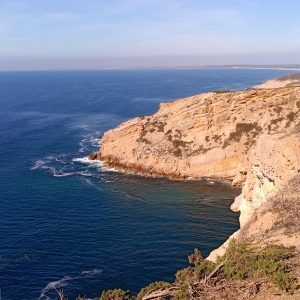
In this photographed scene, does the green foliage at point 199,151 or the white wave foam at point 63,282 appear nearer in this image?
the white wave foam at point 63,282

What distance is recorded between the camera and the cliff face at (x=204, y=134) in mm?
68438

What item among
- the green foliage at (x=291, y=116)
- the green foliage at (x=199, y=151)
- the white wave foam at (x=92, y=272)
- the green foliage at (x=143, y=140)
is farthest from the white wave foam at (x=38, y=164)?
the green foliage at (x=291, y=116)

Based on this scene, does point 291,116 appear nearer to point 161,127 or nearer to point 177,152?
point 177,152

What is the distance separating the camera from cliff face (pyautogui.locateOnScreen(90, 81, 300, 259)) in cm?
6844

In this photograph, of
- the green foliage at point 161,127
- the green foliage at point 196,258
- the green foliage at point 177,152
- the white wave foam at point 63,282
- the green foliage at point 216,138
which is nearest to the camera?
the green foliage at point 196,258

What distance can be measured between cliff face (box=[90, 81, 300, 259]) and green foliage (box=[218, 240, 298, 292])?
142 ft

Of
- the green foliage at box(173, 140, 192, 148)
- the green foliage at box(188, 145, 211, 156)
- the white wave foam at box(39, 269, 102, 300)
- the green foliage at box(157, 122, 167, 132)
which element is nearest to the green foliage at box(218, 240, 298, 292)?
the white wave foam at box(39, 269, 102, 300)

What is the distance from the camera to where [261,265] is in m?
17.6

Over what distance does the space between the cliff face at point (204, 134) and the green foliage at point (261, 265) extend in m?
43.2

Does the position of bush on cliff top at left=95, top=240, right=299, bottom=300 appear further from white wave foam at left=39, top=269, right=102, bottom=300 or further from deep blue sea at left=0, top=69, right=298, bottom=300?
deep blue sea at left=0, top=69, right=298, bottom=300

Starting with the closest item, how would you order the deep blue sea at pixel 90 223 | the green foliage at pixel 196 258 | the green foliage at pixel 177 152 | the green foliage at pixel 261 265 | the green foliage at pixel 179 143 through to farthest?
the green foliage at pixel 261 265 < the green foliage at pixel 196 258 < the deep blue sea at pixel 90 223 < the green foliage at pixel 177 152 < the green foliage at pixel 179 143

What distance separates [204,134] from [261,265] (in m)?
57.6

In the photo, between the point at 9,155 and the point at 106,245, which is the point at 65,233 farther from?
the point at 9,155

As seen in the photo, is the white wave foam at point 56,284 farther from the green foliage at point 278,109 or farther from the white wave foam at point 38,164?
the green foliage at point 278,109
